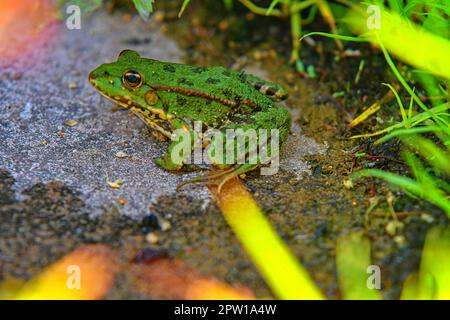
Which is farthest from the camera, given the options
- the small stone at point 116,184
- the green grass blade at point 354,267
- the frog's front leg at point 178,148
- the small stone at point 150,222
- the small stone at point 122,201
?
the frog's front leg at point 178,148

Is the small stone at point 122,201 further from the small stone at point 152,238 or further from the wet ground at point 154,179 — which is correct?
the small stone at point 152,238

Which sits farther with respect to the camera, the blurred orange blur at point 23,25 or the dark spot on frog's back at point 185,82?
the blurred orange blur at point 23,25

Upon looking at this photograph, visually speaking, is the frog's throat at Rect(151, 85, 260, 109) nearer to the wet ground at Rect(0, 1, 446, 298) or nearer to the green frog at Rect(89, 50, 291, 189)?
the green frog at Rect(89, 50, 291, 189)

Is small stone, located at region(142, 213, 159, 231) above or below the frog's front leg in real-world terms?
below

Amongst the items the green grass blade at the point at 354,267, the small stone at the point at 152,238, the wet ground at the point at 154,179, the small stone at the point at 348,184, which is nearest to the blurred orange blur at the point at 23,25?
the wet ground at the point at 154,179

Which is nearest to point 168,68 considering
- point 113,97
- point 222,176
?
point 113,97

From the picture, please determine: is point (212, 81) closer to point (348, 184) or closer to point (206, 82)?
point (206, 82)

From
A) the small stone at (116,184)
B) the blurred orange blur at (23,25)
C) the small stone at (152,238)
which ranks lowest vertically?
the small stone at (152,238)

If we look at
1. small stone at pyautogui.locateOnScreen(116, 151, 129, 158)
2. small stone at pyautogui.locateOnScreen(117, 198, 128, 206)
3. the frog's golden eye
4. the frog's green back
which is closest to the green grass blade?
the frog's green back
